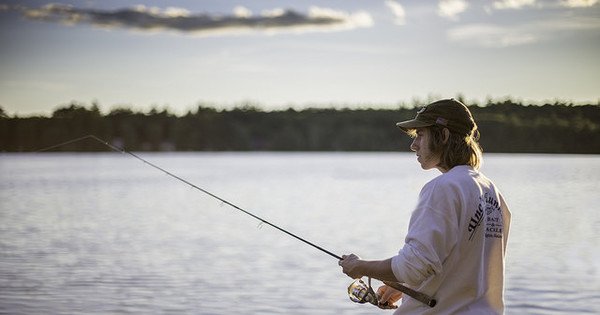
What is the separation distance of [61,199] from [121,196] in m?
3.67

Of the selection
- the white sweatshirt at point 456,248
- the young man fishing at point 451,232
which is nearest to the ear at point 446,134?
the young man fishing at point 451,232

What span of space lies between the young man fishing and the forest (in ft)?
142

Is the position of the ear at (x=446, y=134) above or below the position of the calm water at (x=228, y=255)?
above

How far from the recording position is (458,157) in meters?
3.02

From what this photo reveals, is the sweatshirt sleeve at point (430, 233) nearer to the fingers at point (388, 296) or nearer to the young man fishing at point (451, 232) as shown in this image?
the young man fishing at point (451, 232)

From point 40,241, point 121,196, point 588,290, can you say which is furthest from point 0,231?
point 121,196

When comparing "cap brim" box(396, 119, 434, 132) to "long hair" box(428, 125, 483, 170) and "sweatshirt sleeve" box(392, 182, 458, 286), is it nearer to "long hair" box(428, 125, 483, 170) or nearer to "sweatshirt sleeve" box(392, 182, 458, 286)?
"long hair" box(428, 125, 483, 170)

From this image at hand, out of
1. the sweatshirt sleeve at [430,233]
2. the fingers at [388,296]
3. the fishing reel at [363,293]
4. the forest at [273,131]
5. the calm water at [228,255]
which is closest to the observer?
the sweatshirt sleeve at [430,233]

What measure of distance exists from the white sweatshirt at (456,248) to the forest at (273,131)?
4341 cm

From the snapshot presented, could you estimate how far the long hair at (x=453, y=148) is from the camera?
119 inches

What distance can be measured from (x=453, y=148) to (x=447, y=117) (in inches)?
3.9

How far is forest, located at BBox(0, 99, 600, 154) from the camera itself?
212 feet

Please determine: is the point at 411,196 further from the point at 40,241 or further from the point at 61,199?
the point at 40,241

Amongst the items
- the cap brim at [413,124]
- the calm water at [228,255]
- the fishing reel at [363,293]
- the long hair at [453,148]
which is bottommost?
the calm water at [228,255]
